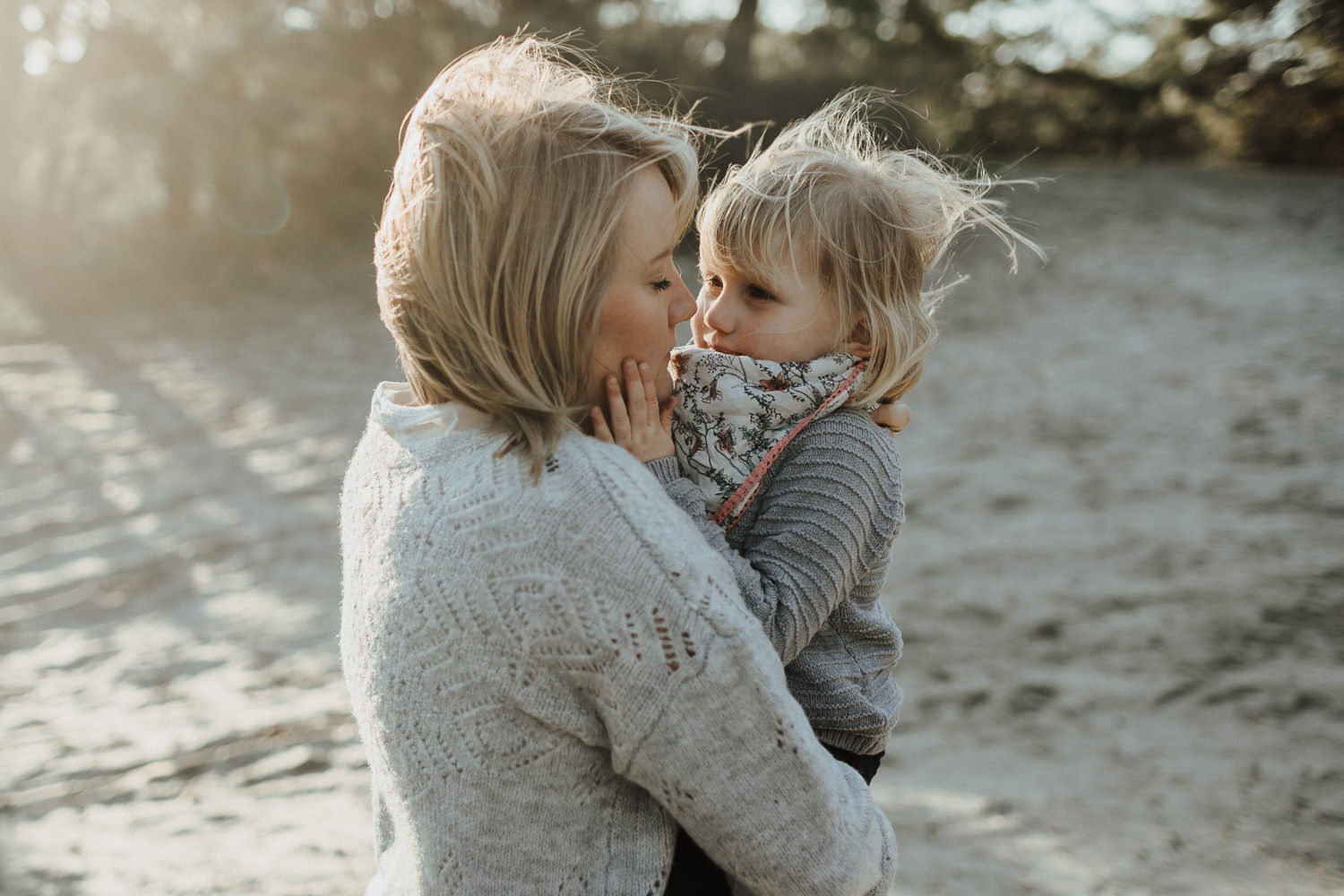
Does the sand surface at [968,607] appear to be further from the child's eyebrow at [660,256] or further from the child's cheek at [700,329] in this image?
the child's eyebrow at [660,256]

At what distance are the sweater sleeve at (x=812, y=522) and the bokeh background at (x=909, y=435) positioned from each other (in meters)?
1.87

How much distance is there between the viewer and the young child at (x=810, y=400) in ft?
4.59

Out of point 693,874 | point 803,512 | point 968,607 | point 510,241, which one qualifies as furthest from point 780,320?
point 968,607

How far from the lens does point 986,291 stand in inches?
432

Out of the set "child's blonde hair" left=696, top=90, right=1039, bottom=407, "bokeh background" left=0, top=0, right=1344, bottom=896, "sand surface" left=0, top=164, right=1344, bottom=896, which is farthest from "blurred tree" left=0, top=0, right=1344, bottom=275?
"child's blonde hair" left=696, top=90, right=1039, bottom=407

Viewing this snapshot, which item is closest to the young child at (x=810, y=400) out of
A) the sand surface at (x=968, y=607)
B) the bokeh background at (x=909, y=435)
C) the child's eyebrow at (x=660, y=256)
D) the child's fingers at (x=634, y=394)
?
the child's fingers at (x=634, y=394)

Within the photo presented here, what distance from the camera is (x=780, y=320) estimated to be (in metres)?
1.69

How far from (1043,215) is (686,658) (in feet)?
43.3

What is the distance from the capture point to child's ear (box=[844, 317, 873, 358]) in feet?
5.56

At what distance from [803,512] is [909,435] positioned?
612cm

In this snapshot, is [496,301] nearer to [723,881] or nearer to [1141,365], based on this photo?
[723,881]

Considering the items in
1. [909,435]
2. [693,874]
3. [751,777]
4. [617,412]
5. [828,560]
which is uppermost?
[617,412]

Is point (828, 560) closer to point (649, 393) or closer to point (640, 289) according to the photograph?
point (649, 393)

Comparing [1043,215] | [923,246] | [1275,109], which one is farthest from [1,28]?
[1275,109]
